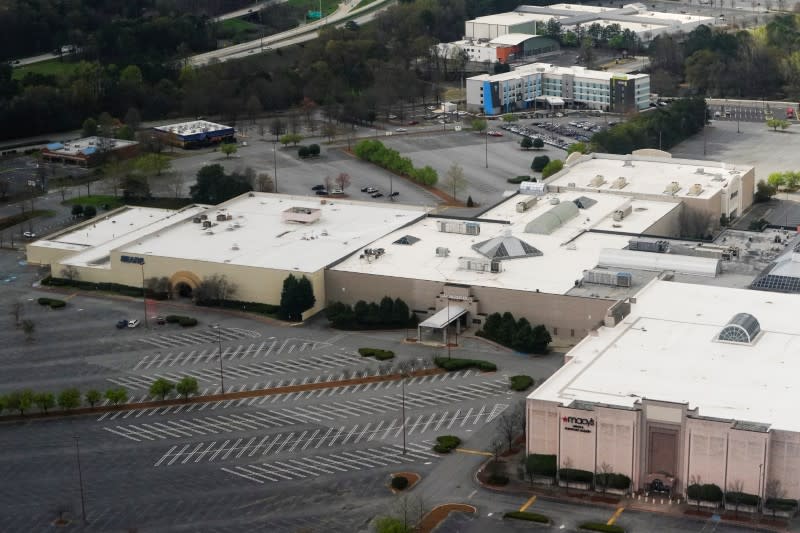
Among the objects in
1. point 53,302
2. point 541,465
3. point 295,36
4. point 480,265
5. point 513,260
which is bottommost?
point 541,465

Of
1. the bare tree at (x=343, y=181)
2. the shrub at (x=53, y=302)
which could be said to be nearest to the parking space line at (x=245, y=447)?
the shrub at (x=53, y=302)

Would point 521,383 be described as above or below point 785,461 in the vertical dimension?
below

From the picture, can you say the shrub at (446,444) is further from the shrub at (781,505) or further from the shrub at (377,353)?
the shrub at (781,505)

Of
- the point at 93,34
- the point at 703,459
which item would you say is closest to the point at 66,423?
the point at 703,459

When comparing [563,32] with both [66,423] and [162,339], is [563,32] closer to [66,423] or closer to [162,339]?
[162,339]

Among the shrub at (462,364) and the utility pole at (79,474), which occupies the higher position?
the shrub at (462,364)

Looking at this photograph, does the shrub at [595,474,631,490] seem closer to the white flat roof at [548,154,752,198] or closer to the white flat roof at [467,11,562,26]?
the white flat roof at [548,154,752,198]

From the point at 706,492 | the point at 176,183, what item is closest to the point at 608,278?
the point at 706,492

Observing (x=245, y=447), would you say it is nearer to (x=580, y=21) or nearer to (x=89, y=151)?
(x=89, y=151)
